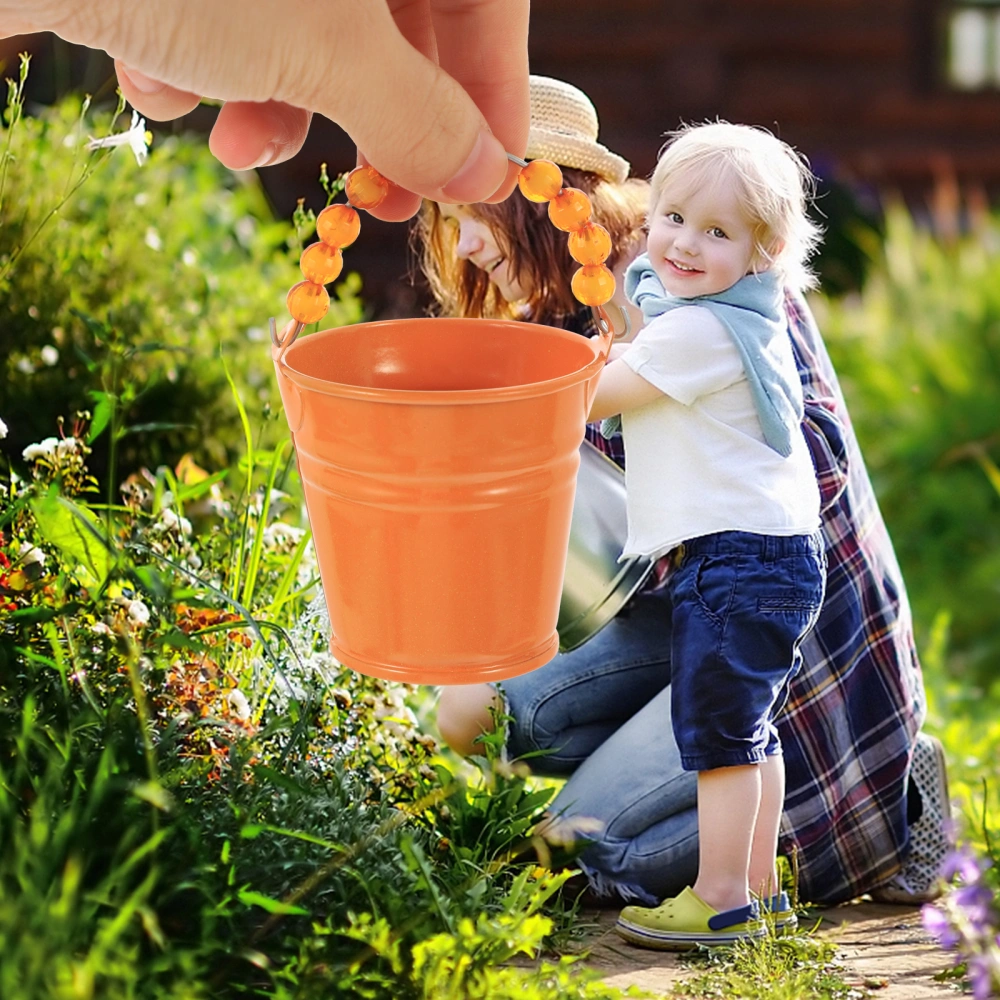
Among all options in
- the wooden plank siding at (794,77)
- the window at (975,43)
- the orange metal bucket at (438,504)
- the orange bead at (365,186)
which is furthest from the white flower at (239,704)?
the window at (975,43)

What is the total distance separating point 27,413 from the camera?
3.01 m

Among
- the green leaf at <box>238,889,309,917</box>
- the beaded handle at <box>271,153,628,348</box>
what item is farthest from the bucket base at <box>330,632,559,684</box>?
the beaded handle at <box>271,153,628,348</box>

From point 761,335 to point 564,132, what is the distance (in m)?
0.75

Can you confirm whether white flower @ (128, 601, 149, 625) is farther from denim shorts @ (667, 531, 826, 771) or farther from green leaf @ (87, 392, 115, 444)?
denim shorts @ (667, 531, 826, 771)

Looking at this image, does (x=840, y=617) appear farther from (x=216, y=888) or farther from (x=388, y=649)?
(x=216, y=888)

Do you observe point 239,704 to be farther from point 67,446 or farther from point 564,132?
point 564,132

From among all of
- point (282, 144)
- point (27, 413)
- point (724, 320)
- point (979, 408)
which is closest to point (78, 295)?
point (27, 413)

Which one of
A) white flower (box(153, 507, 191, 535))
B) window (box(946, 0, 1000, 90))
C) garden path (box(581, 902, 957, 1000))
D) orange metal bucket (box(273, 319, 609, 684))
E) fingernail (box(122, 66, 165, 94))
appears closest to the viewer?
orange metal bucket (box(273, 319, 609, 684))

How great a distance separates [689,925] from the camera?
2125mm

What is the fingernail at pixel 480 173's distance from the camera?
173cm

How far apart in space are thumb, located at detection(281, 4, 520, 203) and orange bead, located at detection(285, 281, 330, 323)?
0.17 meters

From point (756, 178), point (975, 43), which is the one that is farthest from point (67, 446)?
point (975, 43)

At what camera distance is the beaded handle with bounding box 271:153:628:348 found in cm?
177

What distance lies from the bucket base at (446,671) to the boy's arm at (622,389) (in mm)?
421
